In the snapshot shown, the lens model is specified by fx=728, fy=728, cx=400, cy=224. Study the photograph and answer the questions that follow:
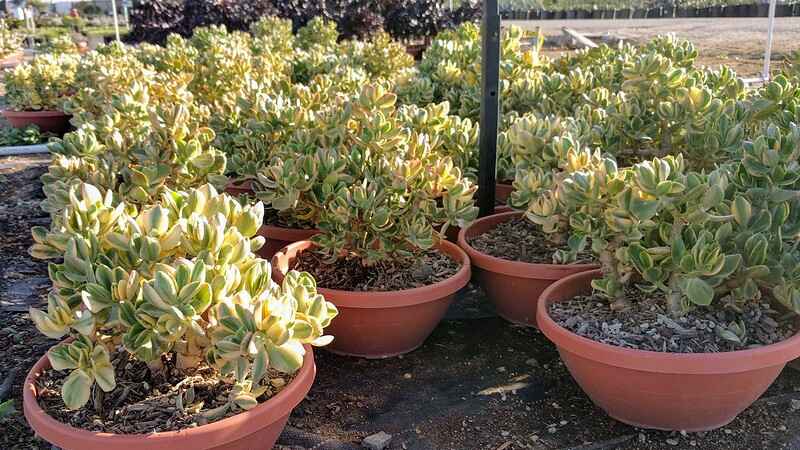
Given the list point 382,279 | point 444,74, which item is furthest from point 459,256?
point 444,74

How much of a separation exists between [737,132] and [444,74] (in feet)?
7.03

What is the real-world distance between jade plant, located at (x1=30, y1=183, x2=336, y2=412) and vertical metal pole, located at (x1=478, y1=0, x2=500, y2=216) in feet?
4.68

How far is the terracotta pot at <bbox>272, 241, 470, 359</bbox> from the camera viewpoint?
2.46 metres

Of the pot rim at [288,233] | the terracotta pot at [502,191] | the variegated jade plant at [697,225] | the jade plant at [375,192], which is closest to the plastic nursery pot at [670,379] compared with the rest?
the variegated jade plant at [697,225]

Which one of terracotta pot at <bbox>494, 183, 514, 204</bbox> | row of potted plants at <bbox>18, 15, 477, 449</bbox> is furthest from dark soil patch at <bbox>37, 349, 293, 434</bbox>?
terracotta pot at <bbox>494, 183, 514, 204</bbox>

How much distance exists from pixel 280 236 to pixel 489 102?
106 centimetres

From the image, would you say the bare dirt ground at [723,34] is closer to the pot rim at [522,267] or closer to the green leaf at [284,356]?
the pot rim at [522,267]

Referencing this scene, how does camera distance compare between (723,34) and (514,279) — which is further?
(723,34)

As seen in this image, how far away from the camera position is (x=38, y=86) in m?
6.26

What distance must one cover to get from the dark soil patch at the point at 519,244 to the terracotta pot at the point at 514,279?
0.27 ft

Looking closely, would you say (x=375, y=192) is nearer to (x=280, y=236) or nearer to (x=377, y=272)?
(x=377, y=272)

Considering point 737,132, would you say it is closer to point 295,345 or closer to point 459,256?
point 459,256

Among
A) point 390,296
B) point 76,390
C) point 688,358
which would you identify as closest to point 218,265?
point 76,390

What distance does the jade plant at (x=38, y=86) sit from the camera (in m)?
6.19
